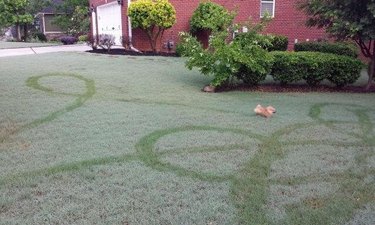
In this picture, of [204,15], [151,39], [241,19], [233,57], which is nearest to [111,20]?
[151,39]

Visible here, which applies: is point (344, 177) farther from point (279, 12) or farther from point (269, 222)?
point (279, 12)

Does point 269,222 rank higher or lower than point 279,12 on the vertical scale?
lower

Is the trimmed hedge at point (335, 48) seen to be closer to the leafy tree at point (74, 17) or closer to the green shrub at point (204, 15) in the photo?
the green shrub at point (204, 15)

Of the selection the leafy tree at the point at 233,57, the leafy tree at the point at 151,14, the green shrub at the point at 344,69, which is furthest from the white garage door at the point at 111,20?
the green shrub at the point at 344,69

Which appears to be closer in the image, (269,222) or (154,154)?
(269,222)

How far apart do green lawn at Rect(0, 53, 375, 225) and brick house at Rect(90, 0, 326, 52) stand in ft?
26.5

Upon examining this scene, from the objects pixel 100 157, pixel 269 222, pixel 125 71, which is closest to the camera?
pixel 269 222

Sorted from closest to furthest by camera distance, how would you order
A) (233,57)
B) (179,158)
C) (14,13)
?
(179,158) → (233,57) → (14,13)

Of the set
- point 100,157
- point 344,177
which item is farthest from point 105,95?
point 344,177

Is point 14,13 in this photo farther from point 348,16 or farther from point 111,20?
point 348,16

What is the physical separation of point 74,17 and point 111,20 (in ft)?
38.5

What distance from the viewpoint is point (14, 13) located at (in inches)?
1084

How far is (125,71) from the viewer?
10297 millimetres

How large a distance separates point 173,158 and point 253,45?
16.1 feet
